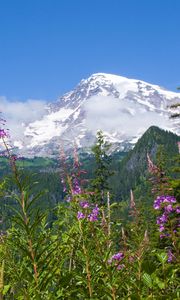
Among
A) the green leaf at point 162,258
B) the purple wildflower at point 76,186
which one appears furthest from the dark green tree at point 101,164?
the green leaf at point 162,258

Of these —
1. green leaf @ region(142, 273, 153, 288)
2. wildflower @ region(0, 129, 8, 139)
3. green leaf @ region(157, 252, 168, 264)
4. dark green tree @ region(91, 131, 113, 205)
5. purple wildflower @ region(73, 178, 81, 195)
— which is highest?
dark green tree @ region(91, 131, 113, 205)

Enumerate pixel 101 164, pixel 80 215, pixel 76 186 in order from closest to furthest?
pixel 80 215 → pixel 76 186 → pixel 101 164

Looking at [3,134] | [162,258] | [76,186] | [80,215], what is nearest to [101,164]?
[76,186]

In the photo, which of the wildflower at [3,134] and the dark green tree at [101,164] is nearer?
the wildflower at [3,134]

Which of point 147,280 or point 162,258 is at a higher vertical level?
point 162,258

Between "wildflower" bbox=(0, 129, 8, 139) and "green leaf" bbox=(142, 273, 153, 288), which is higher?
"wildflower" bbox=(0, 129, 8, 139)

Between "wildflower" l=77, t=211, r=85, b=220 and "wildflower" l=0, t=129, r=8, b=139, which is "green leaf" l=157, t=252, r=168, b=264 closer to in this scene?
"wildflower" l=77, t=211, r=85, b=220

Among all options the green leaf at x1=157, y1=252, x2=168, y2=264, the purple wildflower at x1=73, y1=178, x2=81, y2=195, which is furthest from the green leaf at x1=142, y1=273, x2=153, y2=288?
the purple wildflower at x1=73, y1=178, x2=81, y2=195

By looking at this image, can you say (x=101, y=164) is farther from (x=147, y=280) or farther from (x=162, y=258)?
(x=147, y=280)

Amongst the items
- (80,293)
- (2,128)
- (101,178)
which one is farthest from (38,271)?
(101,178)

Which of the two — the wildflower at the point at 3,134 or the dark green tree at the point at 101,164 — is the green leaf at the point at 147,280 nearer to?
the wildflower at the point at 3,134

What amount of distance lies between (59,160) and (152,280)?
1216 millimetres

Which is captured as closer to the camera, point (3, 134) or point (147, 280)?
point (147, 280)

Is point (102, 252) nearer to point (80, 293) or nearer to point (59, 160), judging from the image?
point (80, 293)
